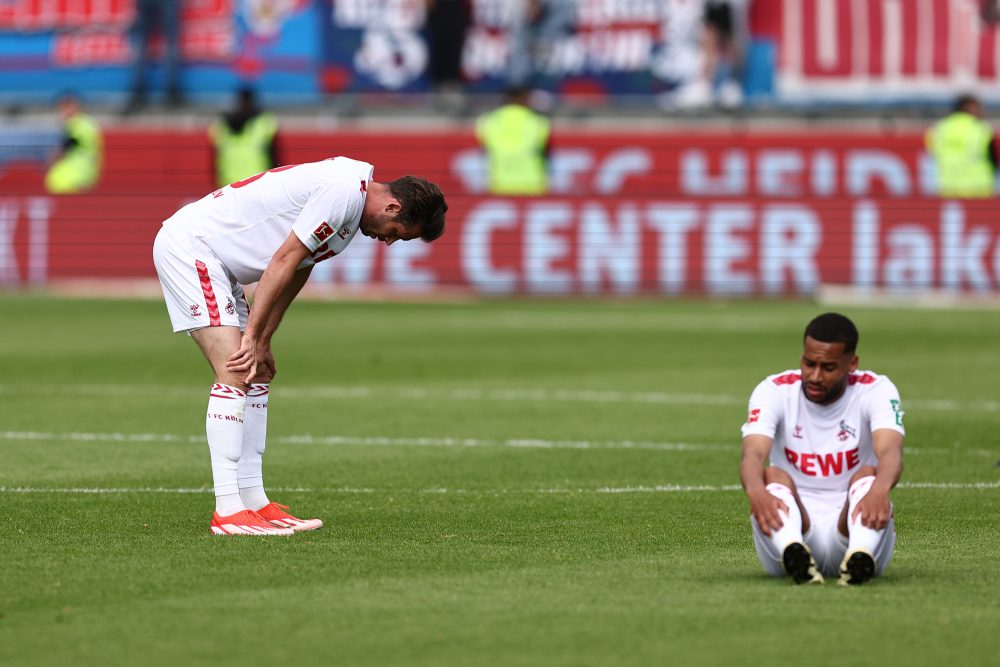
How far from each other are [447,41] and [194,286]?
21128mm

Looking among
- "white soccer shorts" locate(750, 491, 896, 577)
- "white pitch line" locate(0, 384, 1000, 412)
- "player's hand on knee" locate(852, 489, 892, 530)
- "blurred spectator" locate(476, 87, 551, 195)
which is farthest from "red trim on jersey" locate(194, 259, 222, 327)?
"blurred spectator" locate(476, 87, 551, 195)

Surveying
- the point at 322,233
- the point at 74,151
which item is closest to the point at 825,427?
the point at 322,233

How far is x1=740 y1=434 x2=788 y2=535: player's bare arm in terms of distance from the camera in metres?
6.96

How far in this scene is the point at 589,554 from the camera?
796 cm

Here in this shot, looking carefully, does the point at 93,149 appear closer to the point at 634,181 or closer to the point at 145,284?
the point at 145,284

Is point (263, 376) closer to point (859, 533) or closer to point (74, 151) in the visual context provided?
point (859, 533)

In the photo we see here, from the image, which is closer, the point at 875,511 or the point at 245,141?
the point at 875,511

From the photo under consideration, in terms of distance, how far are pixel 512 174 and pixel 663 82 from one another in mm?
5528

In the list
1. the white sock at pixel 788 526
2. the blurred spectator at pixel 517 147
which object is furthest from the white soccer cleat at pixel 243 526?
the blurred spectator at pixel 517 147

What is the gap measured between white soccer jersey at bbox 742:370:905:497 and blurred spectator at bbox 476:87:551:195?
56.8ft

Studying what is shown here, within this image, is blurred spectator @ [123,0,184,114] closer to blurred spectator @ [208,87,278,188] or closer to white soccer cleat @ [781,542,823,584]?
blurred spectator @ [208,87,278,188]

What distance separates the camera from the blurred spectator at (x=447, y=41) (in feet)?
95.5

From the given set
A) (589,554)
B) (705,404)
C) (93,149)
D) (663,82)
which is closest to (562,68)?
(663,82)

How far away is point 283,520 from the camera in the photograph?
28.5ft
